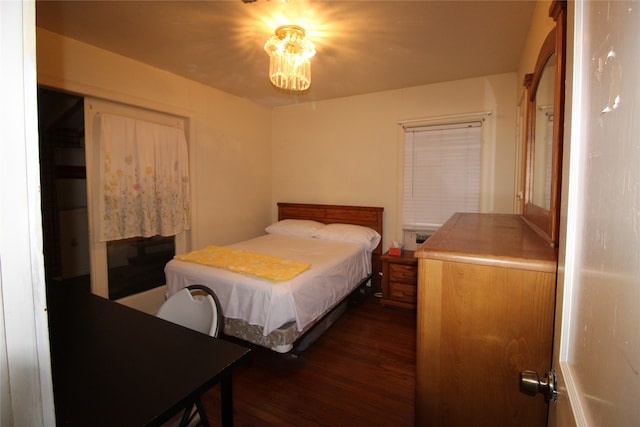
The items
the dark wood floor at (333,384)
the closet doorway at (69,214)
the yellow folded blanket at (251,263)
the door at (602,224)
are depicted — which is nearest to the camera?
the door at (602,224)

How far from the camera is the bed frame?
2049 millimetres

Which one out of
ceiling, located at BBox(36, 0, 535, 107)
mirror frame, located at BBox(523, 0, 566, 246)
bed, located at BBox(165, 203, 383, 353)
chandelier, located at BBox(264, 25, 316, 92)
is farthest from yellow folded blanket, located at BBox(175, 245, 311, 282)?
ceiling, located at BBox(36, 0, 535, 107)

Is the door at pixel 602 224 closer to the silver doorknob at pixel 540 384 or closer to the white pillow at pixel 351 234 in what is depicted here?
the silver doorknob at pixel 540 384

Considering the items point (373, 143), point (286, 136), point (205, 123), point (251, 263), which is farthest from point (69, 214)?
point (373, 143)

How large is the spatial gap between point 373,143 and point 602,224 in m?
3.39

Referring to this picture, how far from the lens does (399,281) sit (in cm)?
316

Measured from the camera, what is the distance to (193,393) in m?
0.80

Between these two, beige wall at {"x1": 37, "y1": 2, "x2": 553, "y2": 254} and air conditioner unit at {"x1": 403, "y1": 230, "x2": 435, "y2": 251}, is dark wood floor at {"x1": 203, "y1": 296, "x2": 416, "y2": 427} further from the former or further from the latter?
beige wall at {"x1": 37, "y1": 2, "x2": 553, "y2": 254}

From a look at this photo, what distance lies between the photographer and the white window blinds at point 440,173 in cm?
319

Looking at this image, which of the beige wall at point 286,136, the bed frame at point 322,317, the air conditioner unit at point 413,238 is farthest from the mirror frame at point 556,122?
the air conditioner unit at point 413,238

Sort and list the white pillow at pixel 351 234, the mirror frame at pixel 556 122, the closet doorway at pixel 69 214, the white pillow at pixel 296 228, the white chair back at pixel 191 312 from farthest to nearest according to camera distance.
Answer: the white pillow at pixel 296 228 → the white pillow at pixel 351 234 → the closet doorway at pixel 69 214 → the white chair back at pixel 191 312 → the mirror frame at pixel 556 122

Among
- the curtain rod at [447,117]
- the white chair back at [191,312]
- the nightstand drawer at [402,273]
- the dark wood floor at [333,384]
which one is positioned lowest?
the dark wood floor at [333,384]

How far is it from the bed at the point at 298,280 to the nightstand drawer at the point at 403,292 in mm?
332

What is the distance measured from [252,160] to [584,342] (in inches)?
157
